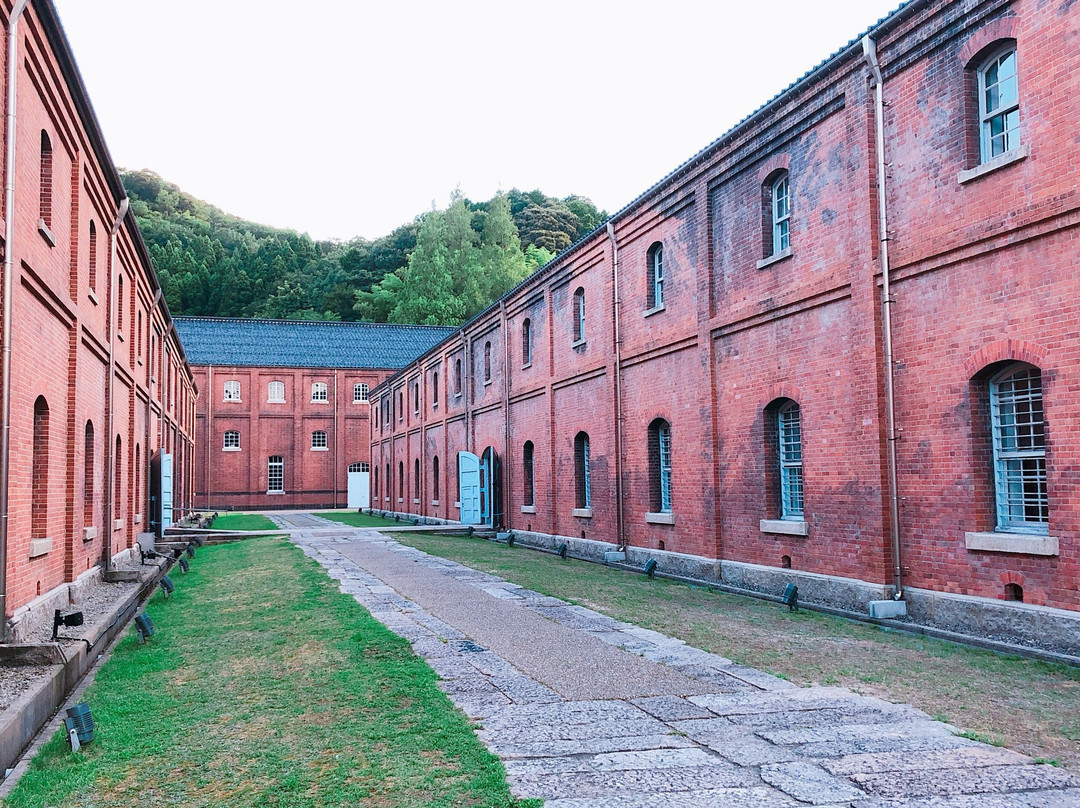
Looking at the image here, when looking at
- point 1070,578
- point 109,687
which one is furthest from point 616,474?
point 109,687

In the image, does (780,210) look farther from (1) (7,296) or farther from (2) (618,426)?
(1) (7,296)

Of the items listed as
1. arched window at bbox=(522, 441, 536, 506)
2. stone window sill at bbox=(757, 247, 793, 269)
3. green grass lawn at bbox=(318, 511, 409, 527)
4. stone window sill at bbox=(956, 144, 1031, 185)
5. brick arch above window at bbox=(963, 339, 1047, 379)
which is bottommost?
green grass lawn at bbox=(318, 511, 409, 527)

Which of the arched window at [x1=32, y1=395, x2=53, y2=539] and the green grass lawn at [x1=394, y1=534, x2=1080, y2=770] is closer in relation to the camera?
the green grass lawn at [x1=394, y1=534, x2=1080, y2=770]

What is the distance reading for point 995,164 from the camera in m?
9.19

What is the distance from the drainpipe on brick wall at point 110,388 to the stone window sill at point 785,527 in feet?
33.6

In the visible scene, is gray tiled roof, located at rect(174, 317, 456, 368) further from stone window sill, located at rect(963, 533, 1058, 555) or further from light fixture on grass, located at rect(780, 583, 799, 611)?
stone window sill, located at rect(963, 533, 1058, 555)

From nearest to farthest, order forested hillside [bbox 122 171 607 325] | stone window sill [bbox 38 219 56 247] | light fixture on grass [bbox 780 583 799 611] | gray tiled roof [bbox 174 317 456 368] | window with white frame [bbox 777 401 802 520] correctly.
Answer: stone window sill [bbox 38 219 56 247] → light fixture on grass [bbox 780 583 799 611] → window with white frame [bbox 777 401 802 520] → gray tiled roof [bbox 174 317 456 368] → forested hillside [bbox 122 171 607 325]

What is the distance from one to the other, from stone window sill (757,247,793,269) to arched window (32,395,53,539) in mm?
9529

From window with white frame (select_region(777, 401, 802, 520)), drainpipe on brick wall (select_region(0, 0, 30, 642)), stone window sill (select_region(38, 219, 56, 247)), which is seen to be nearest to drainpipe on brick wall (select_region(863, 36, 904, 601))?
window with white frame (select_region(777, 401, 802, 520))

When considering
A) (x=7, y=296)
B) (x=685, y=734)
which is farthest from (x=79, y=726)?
(x=7, y=296)

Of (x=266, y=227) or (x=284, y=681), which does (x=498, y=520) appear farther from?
(x=266, y=227)

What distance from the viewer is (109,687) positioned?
7.73 metres

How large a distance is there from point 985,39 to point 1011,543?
515cm

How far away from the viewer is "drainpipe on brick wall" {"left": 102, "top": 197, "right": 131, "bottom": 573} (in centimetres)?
1466
